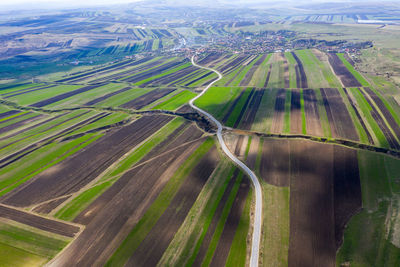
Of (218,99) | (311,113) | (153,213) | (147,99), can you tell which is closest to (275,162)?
(153,213)

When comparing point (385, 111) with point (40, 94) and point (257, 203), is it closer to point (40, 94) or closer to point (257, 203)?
point (257, 203)

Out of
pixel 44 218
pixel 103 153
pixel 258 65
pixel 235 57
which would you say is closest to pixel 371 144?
pixel 103 153

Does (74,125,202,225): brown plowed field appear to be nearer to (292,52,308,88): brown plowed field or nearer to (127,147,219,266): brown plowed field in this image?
(127,147,219,266): brown plowed field

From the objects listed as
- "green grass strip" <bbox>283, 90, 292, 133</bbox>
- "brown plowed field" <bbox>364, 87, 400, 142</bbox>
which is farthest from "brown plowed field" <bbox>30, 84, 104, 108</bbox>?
"brown plowed field" <bbox>364, 87, 400, 142</bbox>

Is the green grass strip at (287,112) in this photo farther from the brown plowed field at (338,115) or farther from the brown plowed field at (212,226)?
the brown plowed field at (212,226)

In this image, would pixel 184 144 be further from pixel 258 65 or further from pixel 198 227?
pixel 258 65
